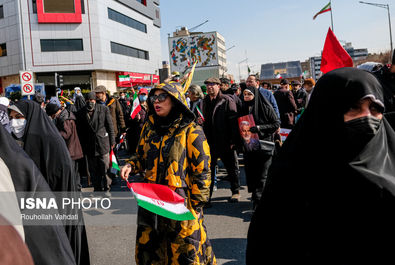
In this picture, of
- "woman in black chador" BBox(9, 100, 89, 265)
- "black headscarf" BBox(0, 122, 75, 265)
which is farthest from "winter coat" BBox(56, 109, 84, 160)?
"black headscarf" BBox(0, 122, 75, 265)

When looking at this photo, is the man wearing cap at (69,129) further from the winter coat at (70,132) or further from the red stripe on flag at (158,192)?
the red stripe on flag at (158,192)

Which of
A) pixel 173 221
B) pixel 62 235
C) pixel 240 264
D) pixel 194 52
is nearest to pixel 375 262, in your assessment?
pixel 62 235

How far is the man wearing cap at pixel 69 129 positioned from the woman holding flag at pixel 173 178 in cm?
379

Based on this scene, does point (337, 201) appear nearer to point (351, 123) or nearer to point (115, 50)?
point (351, 123)

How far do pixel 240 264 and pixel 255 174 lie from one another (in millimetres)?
1735

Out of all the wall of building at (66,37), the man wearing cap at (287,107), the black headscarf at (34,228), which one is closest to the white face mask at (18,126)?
the black headscarf at (34,228)

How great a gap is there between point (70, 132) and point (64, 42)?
3414 centimetres

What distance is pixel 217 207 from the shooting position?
6.01 m

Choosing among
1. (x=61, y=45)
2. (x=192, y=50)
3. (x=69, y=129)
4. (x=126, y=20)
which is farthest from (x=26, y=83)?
(x=126, y=20)

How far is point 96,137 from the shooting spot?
22.5 feet

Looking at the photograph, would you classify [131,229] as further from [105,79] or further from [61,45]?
[105,79]

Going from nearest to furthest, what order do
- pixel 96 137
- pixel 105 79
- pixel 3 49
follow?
pixel 96 137
pixel 3 49
pixel 105 79

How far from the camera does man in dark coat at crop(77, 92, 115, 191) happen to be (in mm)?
6871

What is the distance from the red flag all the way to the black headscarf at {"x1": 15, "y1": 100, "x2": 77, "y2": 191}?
9.13ft
